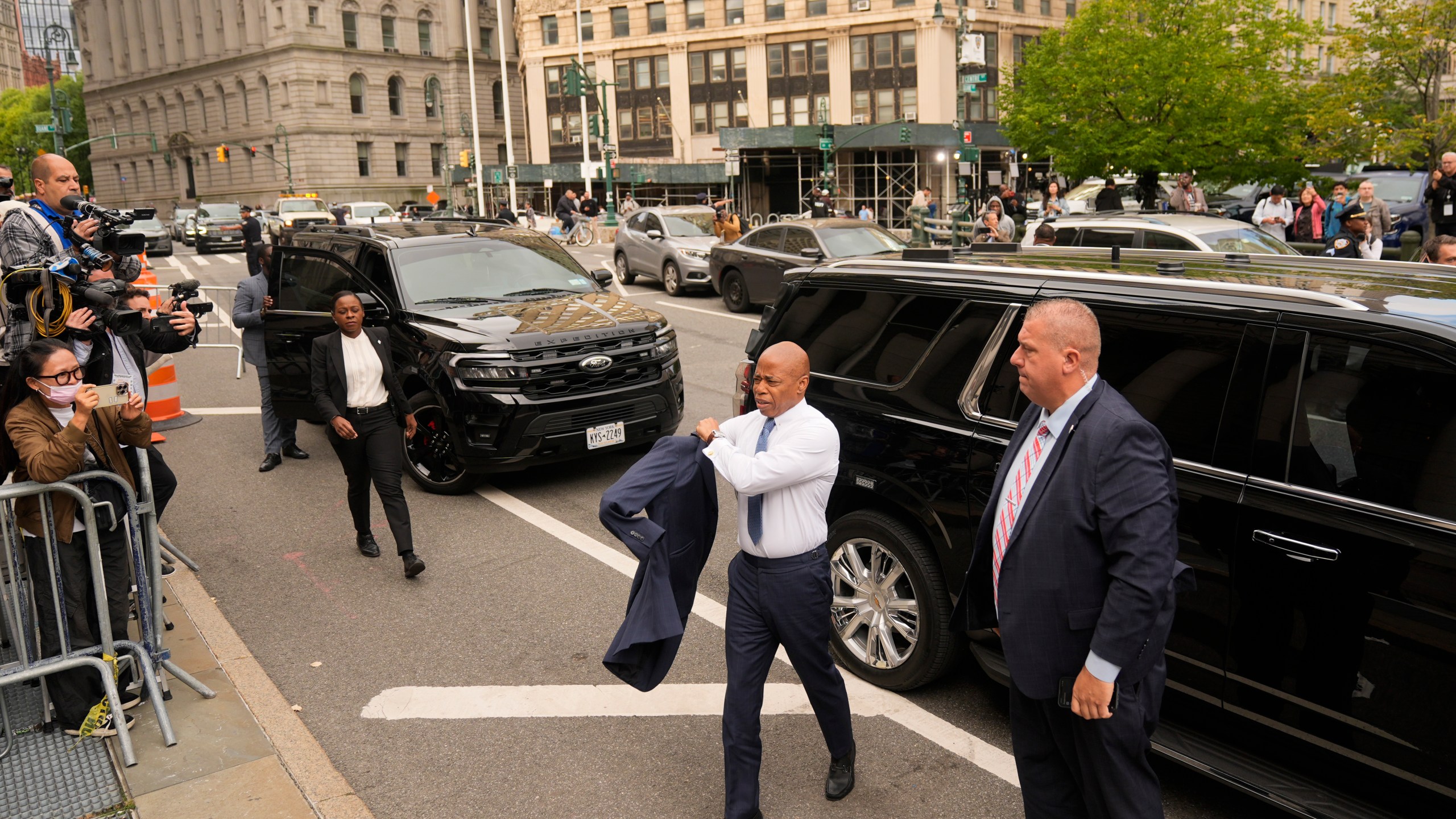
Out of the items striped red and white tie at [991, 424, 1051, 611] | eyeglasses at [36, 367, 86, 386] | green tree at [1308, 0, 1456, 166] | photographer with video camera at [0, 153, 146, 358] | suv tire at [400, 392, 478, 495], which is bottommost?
suv tire at [400, 392, 478, 495]

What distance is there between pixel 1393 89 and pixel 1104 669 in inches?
933

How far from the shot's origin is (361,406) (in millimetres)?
6719

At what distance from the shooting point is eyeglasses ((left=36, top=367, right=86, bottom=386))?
4.40 m

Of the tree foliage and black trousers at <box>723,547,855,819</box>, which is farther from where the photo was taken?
the tree foliage

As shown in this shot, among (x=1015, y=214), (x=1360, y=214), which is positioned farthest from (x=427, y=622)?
(x=1015, y=214)

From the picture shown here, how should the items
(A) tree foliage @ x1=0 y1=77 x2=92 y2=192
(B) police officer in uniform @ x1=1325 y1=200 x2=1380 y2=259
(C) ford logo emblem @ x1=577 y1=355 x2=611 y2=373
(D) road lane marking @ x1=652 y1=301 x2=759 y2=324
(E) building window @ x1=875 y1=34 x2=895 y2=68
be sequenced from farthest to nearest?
1. (A) tree foliage @ x1=0 y1=77 x2=92 y2=192
2. (E) building window @ x1=875 y1=34 x2=895 y2=68
3. (D) road lane marking @ x1=652 y1=301 x2=759 y2=324
4. (B) police officer in uniform @ x1=1325 y1=200 x2=1380 y2=259
5. (C) ford logo emblem @ x1=577 y1=355 x2=611 y2=373

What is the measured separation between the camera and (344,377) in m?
6.69

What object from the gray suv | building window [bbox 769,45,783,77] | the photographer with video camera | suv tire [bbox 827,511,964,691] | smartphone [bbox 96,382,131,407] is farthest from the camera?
building window [bbox 769,45,783,77]

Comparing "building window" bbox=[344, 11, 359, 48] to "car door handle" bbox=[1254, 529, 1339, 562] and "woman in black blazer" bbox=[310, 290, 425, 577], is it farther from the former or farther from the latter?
"car door handle" bbox=[1254, 529, 1339, 562]

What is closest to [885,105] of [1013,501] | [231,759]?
[231,759]

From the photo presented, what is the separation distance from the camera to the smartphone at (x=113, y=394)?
170 inches

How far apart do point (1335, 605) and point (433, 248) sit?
7.57 metres

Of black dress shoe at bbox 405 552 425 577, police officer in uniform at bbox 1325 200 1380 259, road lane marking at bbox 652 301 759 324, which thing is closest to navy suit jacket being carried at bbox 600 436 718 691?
black dress shoe at bbox 405 552 425 577

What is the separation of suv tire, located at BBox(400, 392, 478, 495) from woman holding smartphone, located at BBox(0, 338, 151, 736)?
133 inches
